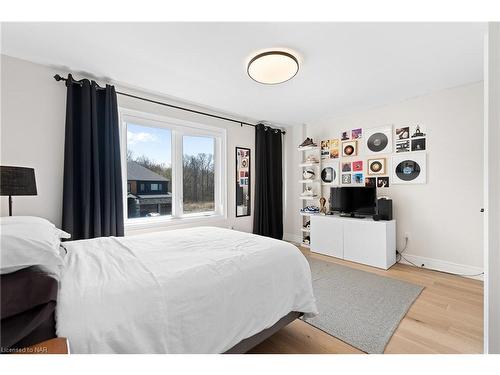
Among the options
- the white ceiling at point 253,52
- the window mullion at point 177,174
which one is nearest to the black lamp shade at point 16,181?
the white ceiling at point 253,52

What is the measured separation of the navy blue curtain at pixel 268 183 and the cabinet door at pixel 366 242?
138cm

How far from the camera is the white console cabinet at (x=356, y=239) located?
3115mm

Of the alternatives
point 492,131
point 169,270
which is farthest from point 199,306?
point 492,131

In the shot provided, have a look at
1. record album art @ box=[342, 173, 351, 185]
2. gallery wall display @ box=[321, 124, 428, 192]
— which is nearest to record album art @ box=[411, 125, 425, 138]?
gallery wall display @ box=[321, 124, 428, 192]

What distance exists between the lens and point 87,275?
3.63 feet

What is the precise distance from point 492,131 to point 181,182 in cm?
323

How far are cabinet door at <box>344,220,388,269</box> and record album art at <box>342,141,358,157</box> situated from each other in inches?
45.2

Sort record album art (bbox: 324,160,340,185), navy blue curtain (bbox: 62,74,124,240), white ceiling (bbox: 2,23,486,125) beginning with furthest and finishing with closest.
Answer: record album art (bbox: 324,160,340,185) < navy blue curtain (bbox: 62,74,124,240) < white ceiling (bbox: 2,23,486,125)

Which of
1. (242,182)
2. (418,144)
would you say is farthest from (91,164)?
A: (418,144)

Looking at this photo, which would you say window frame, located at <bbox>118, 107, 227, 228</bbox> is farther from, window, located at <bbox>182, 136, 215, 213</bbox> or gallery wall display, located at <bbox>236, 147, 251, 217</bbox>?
gallery wall display, located at <bbox>236, 147, 251, 217</bbox>

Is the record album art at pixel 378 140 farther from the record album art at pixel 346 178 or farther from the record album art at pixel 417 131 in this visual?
the record album art at pixel 346 178

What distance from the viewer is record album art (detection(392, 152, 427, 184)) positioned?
3.15 m
